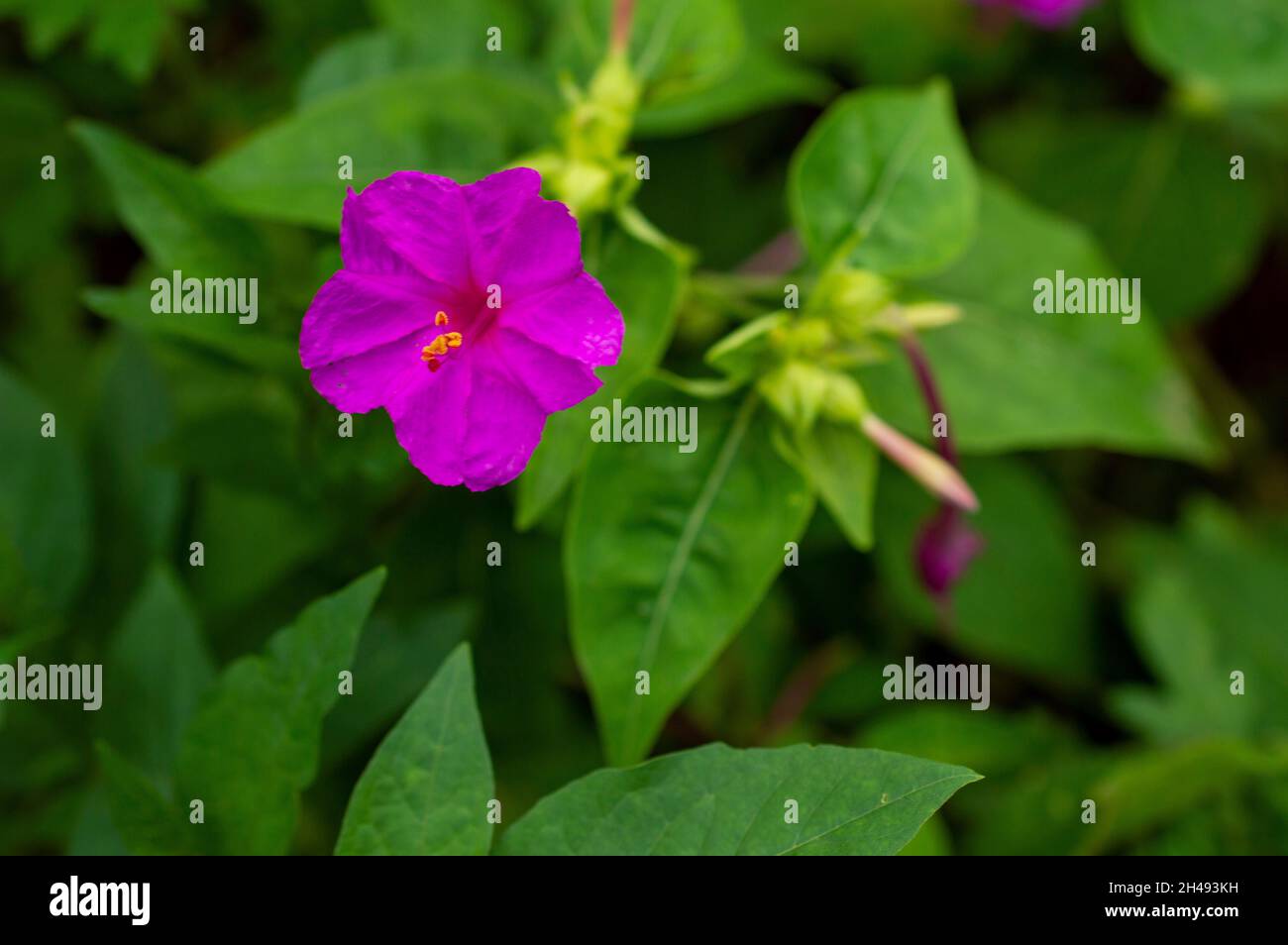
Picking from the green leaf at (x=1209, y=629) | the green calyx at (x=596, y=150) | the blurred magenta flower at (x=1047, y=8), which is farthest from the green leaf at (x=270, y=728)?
the blurred magenta flower at (x=1047, y=8)

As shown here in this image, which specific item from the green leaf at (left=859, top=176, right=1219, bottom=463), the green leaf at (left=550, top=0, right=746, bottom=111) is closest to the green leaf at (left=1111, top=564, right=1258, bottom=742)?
the green leaf at (left=859, top=176, right=1219, bottom=463)

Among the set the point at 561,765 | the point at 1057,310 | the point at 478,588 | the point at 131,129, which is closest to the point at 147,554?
the point at 478,588

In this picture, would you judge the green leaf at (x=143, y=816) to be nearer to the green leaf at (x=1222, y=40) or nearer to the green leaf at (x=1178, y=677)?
the green leaf at (x=1178, y=677)

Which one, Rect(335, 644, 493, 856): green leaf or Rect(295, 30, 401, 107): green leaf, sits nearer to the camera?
Rect(335, 644, 493, 856): green leaf

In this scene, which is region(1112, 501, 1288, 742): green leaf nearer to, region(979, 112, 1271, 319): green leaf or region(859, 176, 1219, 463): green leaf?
region(859, 176, 1219, 463): green leaf

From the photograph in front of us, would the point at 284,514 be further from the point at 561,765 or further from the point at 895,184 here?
the point at 895,184

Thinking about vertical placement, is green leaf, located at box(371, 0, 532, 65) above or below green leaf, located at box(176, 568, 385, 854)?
above
